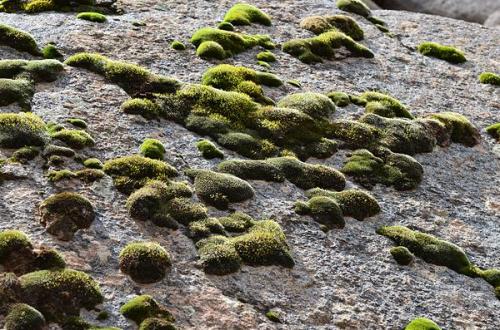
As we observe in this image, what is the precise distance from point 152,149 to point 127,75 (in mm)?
5572

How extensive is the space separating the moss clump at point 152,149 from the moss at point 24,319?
28.2 feet

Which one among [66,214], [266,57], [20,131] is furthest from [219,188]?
[266,57]

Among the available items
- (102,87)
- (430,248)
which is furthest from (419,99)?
(102,87)

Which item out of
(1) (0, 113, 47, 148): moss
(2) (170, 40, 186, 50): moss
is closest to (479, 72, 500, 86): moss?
(2) (170, 40, 186, 50): moss

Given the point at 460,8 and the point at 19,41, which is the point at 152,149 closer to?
the point at 19,41

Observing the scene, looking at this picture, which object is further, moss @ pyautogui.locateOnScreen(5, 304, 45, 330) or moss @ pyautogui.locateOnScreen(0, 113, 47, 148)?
moss @ pyautogui.locateOnScreen(0, 113, 47, 148)

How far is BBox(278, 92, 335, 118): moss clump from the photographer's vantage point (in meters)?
29.2

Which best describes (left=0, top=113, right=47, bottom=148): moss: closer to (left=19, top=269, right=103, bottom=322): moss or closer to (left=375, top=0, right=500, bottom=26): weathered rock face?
(left=19, top=269, right=103, bottom=322): moss

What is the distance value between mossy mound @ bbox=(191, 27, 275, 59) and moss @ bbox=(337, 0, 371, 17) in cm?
946

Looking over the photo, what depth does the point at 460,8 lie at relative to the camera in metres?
51.8

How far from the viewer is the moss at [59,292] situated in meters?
16.5

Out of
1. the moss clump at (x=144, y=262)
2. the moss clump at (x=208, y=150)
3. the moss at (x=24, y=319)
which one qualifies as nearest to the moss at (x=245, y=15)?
the moss clump at (x=208, y=150)

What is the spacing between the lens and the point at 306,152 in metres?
26.7

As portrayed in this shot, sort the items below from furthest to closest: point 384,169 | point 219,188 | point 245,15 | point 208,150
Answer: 1. point 245,15
2. point 384,169
3. point 208,150
4. point 219,188
